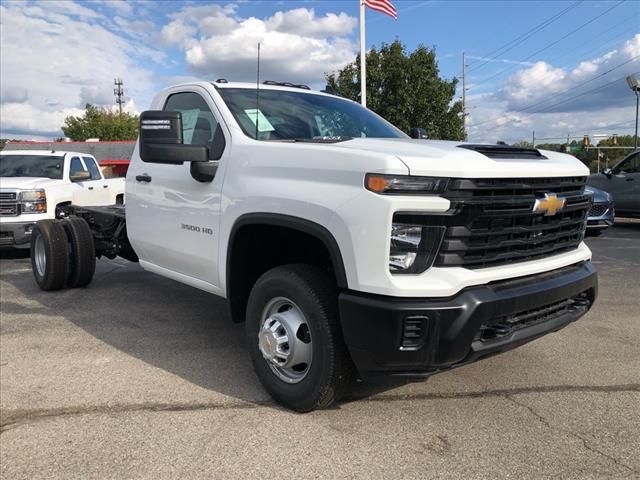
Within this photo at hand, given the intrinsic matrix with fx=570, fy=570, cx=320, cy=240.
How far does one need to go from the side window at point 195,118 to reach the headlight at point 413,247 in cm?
191

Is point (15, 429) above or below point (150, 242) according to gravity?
below

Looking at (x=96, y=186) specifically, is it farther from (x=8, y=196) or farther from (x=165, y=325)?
(x=165, y=325)

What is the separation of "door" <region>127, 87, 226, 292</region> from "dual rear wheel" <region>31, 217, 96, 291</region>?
173 cm

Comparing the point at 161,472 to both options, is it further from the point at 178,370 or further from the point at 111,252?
the point at 111,252

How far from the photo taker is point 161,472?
2.82 metres

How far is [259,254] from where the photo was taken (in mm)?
3910

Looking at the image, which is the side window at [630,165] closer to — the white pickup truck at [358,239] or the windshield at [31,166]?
the white pickup truck at [358,239]

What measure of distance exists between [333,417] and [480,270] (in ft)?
4.08

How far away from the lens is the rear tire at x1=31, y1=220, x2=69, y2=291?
6.46 meters

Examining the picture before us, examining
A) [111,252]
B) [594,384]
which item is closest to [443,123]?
[111,252]

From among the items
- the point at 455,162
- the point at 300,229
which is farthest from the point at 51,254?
the point at 455,162

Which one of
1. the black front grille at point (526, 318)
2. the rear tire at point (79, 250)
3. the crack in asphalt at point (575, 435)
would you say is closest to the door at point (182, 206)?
the rear tire at point (79, 250)

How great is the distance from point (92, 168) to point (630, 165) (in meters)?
12.2

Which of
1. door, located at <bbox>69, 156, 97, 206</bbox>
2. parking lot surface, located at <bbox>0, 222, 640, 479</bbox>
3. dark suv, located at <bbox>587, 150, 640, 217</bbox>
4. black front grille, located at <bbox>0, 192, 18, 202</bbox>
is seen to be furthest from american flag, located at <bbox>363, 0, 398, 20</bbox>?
parking lot surface, located at <bbox>0, 222, 640, 479</bbox>
